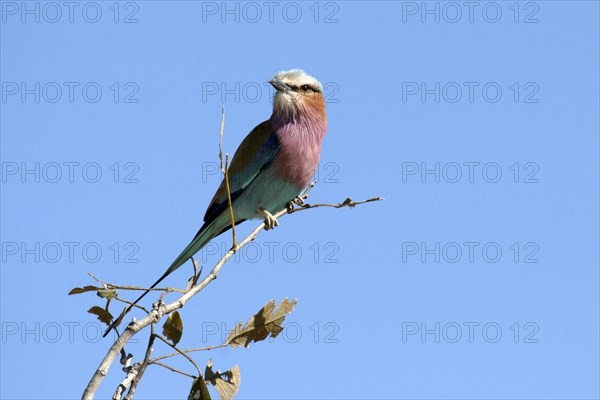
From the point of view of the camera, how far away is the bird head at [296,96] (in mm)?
6125

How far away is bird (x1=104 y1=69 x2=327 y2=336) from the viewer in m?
5.93

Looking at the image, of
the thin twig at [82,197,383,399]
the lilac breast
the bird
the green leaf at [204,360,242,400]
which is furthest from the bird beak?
the green leaf at [204,360,242,400]

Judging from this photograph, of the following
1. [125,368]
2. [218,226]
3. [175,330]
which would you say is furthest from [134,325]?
[218,226]

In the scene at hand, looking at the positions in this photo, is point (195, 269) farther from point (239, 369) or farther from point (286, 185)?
point (286, 185)

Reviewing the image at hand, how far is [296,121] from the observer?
612cm

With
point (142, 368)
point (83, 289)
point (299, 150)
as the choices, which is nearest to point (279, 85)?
point (299, 150)

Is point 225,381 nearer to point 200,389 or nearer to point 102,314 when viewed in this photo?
point 200,389

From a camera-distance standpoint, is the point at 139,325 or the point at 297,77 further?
the point at 297,77

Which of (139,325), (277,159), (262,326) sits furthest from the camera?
(277,159)

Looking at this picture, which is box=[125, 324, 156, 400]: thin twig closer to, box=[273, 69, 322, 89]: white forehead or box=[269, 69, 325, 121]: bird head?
box=[269, 69, 325, 121]: bird head

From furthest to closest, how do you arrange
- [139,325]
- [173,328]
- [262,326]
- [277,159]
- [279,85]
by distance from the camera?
[279,85]
[277,159]
[262,326]
[173,328]
[139,325]

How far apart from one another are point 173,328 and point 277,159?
153 inches

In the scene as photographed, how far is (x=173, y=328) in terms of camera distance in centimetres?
217

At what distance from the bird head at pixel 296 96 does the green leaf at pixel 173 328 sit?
4068 mm
